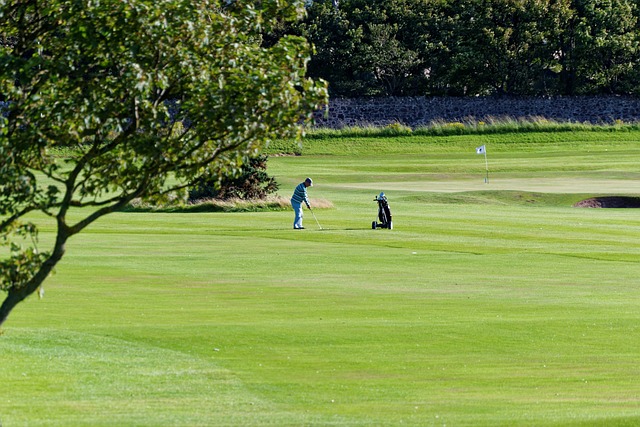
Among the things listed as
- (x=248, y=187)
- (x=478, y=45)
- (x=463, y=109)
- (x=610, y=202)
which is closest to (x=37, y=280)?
(x=248, y=187)

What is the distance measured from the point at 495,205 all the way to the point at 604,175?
47.3 ft

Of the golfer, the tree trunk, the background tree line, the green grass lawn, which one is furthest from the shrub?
the background tree line

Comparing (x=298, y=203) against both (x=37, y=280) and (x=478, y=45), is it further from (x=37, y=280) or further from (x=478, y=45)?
(x=478, y=45)

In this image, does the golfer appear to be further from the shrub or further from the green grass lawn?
the shrub

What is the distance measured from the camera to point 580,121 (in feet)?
293

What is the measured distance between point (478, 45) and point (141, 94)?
78766 mm

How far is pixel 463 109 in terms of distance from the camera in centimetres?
8875

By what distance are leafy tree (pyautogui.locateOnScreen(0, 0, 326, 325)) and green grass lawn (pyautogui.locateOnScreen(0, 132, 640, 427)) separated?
9.21ft

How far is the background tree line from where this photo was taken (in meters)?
88.2

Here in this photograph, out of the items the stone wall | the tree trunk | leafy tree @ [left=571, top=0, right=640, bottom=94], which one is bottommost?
the tree trunk

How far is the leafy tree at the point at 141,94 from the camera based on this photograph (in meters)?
11.8

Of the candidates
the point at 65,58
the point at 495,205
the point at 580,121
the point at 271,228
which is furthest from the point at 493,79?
the point at 65,58

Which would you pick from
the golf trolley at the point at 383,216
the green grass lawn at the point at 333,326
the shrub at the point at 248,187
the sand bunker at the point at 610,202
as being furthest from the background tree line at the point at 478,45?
the golf trolley at the point at 383,216

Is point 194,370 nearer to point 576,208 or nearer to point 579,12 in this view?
point 576,208
